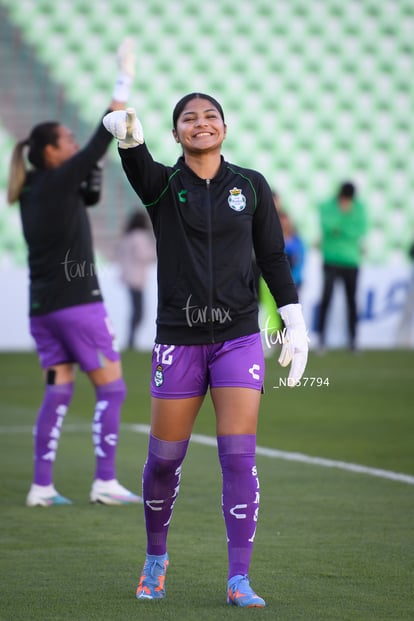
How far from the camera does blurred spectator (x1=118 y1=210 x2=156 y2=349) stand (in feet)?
54.3

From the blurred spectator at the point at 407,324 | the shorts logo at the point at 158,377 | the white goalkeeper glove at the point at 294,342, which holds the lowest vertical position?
the blurred spectator at the point at 407,324

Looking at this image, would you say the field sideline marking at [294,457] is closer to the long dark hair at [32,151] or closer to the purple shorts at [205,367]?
the long dark hair at [32,151]

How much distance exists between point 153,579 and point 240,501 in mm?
418

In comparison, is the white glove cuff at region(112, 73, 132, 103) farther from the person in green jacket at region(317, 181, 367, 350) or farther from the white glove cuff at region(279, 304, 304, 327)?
the person in green jacket at region(317, 181, 367, 350)

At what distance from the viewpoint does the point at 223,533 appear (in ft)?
17.2

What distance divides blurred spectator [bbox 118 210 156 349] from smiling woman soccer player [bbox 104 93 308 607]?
1243cm

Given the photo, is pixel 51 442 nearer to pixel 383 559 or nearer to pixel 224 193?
pixel 383 559

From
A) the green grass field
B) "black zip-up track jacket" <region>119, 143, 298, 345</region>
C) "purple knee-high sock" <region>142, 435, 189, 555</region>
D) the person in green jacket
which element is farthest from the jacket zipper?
the person in green jacket

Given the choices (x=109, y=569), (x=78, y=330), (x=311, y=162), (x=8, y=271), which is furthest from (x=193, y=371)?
(x=311, y=162)

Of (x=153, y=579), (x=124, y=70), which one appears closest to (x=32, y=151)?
(x=124, y=70)

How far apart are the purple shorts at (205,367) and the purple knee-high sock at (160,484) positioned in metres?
0.18

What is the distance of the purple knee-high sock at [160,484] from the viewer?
4.06 m

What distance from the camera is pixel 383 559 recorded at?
15.1 feet

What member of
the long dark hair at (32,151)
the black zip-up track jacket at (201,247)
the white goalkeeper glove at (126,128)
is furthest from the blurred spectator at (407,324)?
the white goalkeeper glove at (126,128)
